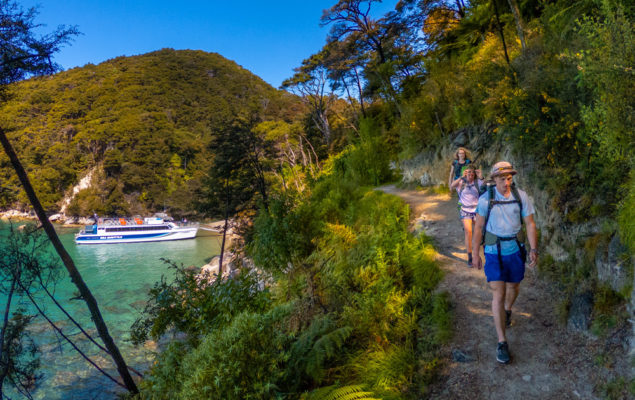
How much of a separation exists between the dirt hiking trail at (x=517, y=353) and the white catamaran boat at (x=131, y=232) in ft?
134

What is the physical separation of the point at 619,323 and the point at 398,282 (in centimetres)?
262

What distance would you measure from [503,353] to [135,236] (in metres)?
43.2

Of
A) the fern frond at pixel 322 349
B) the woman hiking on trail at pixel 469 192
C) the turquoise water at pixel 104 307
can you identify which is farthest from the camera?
the turquoise water at pixel 104 307

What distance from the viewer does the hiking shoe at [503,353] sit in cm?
275

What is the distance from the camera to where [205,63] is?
118438 millimetres

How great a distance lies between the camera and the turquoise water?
32.7ft

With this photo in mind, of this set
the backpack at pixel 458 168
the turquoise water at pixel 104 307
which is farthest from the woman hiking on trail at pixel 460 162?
the turquoise water at pixel 104 307

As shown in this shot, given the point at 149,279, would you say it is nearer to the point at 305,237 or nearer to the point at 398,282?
the point at 305,237

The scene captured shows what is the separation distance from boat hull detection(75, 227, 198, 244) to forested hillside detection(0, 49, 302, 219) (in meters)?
3.92

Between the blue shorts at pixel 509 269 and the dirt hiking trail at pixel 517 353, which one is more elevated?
the blue shorts at pixel 509 269

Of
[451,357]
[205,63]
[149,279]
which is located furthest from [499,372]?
[205,63]

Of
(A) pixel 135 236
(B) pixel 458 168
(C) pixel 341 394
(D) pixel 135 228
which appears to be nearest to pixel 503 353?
(C) pixel 341 394

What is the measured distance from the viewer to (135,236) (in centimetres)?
3769

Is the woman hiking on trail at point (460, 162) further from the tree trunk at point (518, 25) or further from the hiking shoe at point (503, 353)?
the hiking shoe at point (503, 353)
